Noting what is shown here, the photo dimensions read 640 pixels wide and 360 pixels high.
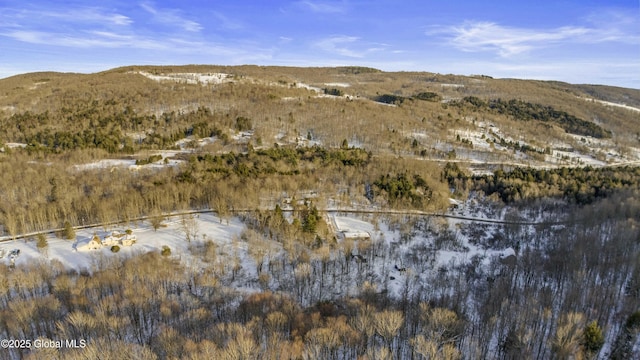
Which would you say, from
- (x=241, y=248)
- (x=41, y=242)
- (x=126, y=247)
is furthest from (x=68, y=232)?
(x=241, y=248)

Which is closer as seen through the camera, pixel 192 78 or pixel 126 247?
pixel 126 247

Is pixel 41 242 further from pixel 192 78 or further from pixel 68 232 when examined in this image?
pixel 192 78

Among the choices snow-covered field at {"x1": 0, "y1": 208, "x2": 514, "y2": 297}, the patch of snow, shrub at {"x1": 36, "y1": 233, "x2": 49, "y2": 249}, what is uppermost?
the patch of snow

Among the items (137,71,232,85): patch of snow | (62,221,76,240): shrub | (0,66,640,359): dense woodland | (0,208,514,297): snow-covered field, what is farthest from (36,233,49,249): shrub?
(137,71,232,85): patch of snow

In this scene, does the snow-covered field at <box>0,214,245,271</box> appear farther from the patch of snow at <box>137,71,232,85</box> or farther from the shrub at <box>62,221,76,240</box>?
the patch of snow at <box>137,71,232,85</box>

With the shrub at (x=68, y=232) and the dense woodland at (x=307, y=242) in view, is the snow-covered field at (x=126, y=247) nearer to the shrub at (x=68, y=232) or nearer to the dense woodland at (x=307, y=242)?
the shrub at (x=68, y=232)

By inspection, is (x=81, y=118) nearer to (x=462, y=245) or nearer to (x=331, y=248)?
(x=331, y=248)

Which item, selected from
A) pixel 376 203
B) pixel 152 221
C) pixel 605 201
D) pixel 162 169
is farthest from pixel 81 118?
pixel 605 201

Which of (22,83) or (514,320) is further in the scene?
(22,83)
